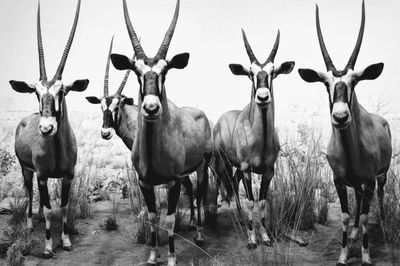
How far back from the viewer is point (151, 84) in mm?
3811

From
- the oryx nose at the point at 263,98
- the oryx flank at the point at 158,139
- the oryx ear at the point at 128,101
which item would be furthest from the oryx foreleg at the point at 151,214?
the oryx ear at the point at 128,101

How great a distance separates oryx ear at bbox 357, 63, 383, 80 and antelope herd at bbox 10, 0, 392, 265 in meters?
0.01

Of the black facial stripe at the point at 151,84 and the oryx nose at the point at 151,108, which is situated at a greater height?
the black facial stripe at the point at 151,84

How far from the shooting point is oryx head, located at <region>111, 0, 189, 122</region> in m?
3.66

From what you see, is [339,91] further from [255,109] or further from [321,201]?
[321,201]

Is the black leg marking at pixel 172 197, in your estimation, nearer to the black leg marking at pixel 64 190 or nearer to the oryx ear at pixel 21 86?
the black leg marking at pixel 64 190

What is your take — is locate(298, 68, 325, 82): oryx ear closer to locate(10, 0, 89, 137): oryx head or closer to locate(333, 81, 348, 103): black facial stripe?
locate(333, 81, 348, 103): black facial stripe

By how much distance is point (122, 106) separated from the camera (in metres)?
7.18

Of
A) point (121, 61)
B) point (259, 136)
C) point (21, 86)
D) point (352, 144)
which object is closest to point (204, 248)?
point (259, 136)

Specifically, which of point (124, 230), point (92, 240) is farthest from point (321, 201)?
point (92, 240)

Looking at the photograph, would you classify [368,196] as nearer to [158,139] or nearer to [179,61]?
[158,139]

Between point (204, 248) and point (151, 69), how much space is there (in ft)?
8.64

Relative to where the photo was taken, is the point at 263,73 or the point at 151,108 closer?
the point at 151,108

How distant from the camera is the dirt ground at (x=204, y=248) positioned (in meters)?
4.46
